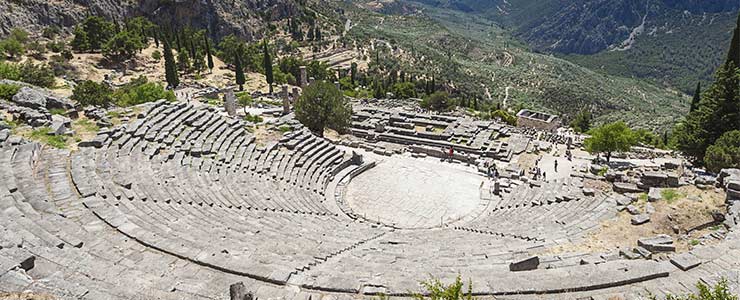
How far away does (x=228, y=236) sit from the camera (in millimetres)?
14281

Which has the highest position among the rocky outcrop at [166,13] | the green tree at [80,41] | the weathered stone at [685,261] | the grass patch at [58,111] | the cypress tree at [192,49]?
the rocky outcrop at [166,13]

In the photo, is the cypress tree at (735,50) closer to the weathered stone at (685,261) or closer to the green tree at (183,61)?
the weathered stone at (685,261)

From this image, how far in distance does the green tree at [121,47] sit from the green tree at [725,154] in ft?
228

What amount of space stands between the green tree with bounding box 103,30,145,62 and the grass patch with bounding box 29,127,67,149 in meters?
49.2

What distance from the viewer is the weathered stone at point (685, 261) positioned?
1227 cm

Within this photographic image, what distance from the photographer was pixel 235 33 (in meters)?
109

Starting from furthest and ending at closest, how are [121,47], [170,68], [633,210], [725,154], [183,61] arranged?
[183,61], [121,47], [170,68], [725,154], [633,210]

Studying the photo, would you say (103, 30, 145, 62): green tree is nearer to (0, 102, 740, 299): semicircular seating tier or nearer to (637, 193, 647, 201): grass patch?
(0, 102, 740, 299): semicircular seating tier

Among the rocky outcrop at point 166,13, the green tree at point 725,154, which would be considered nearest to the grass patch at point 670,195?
the green tree at point 725,154

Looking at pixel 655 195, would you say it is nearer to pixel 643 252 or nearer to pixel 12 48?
pixel 643 252

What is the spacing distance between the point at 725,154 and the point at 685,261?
1849 centimetres

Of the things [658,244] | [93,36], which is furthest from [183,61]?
[658,244]

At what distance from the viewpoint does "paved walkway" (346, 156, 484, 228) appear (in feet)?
79.9

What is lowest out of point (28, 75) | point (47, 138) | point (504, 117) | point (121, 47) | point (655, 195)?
point (504, 117)
